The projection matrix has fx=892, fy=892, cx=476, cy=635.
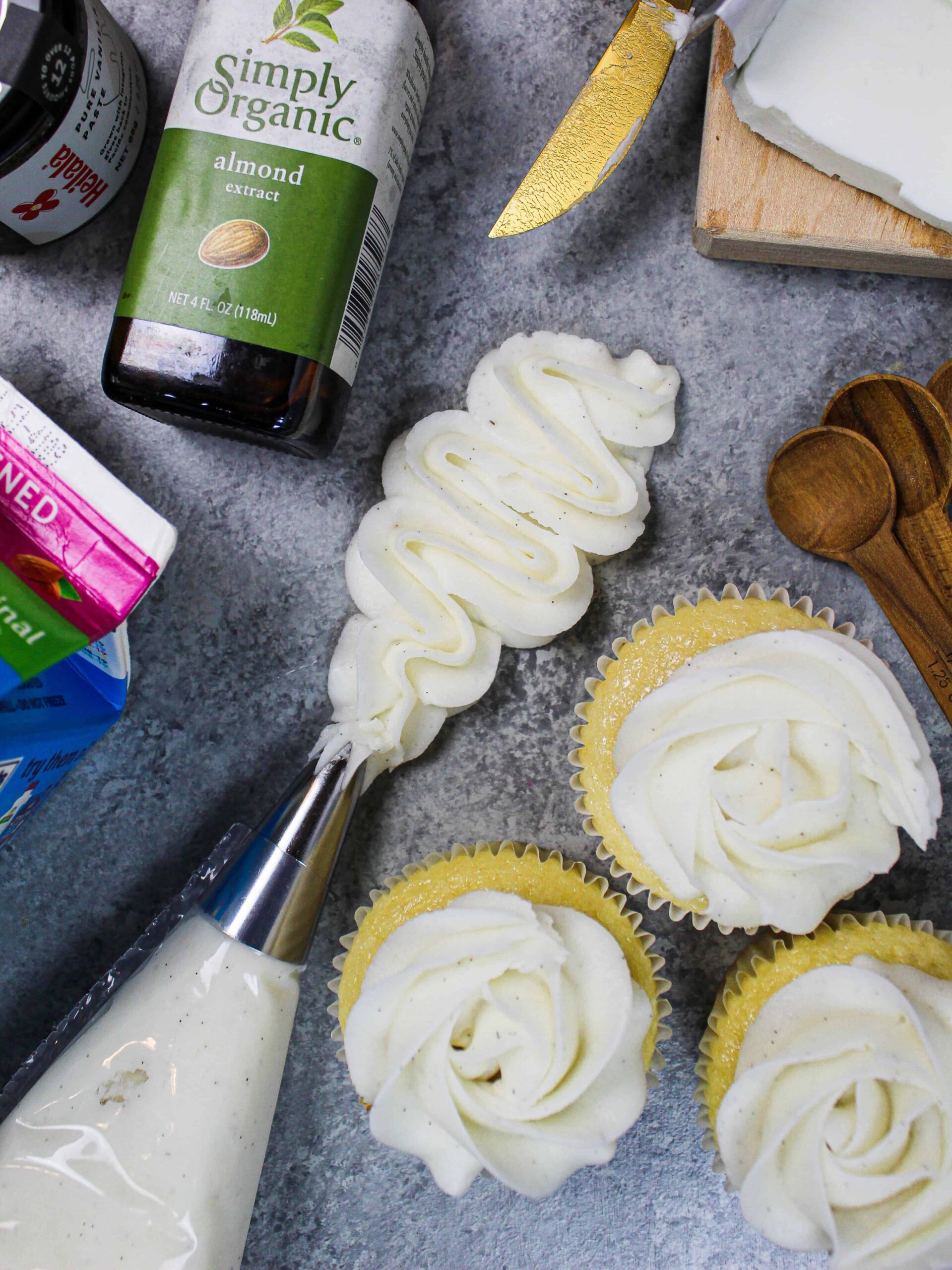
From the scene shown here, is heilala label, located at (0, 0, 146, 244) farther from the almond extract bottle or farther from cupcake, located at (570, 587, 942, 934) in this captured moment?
cupcake, located at (570, 587, 942, 934)

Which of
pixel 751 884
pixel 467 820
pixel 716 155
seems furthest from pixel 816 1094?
pixel 716 155

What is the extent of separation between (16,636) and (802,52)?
978 millimetres

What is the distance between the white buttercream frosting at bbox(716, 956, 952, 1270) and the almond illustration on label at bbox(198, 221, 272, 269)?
927mm

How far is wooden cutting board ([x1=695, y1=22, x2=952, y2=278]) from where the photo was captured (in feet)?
3.21

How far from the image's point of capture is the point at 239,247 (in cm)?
89

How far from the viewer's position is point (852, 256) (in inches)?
39.8

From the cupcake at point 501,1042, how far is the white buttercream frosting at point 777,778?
14cm

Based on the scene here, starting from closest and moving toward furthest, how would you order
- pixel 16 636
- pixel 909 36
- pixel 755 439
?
pixel 16 636 < pixel 909 36 < pixel 755 439

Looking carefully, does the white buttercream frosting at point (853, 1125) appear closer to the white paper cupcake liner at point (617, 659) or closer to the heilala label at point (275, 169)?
the white paper cupcake liner at point (617, 659)

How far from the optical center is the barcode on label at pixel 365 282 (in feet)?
3.06

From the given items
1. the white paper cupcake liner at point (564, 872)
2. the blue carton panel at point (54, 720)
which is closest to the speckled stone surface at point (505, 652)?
the white paper cupcake liner at point (564, 872)

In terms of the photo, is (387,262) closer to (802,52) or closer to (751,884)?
(802,52)

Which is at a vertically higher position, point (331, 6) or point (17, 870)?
point (331, 6)

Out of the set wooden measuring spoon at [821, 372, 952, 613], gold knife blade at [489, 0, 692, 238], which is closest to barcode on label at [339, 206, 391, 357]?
gold knife blade at [489, 0, 692, 238]
